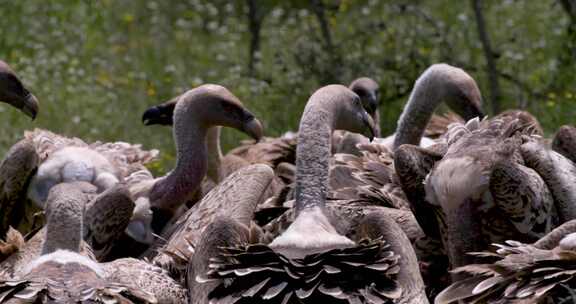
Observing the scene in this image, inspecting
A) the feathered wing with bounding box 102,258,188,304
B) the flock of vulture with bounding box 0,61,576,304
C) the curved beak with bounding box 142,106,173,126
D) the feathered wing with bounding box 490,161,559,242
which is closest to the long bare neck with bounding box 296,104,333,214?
the flock of vulture with bounding box 0,61,576,304

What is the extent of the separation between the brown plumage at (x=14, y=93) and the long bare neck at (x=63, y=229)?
2080 millimetres

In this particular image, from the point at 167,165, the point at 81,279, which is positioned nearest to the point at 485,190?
the point at 81,279

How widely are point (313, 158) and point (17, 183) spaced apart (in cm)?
203

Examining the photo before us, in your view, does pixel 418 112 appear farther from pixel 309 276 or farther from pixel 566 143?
pixel 309 276

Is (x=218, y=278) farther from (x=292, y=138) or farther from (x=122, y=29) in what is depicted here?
(x=122, y=29)

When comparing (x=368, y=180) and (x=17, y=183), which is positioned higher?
(x=368, y=180)

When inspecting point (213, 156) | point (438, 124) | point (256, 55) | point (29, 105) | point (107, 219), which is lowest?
point (256, 55)

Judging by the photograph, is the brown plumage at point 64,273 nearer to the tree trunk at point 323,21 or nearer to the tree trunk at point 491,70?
the tree trunk at point 491,70

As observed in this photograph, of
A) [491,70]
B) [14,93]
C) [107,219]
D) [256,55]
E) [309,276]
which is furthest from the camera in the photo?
[256,55]

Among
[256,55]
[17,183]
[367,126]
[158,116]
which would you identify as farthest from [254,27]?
[367,126]

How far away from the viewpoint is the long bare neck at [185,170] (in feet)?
26.7

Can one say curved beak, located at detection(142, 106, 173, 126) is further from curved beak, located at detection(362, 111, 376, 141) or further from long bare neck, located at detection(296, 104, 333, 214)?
long bare neck, located at detection(296, 104, 333, 214)

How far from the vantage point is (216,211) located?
727cm

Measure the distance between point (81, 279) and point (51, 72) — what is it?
7258mm
